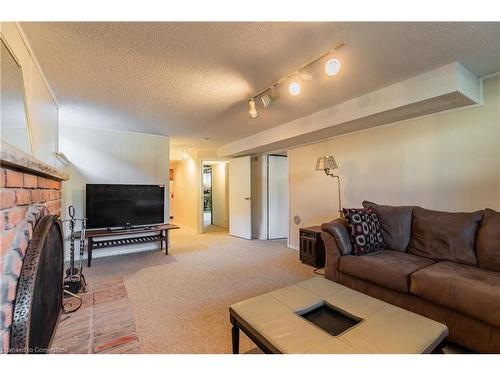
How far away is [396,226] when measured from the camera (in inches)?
98.1

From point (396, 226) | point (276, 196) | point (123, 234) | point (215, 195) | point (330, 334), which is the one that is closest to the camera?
point (330, 334)

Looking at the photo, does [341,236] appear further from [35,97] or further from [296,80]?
[35,97]

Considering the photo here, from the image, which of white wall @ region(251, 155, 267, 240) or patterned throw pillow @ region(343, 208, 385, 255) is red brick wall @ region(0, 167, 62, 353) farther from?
white wall @ region(251, 155, 267, 240)

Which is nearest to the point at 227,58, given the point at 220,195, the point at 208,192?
the point at 220,195

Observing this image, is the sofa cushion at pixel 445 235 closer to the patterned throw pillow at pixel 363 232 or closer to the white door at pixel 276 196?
the patterned throw pillow at pixel 363 232

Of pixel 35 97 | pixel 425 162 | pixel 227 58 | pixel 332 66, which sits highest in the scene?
pixel 227 58

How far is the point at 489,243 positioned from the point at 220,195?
20.0 feet

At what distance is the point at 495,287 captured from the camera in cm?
148

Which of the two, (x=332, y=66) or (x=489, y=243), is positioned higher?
(x=332, y=66)

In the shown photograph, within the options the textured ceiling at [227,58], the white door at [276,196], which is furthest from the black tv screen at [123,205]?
the white door at [276,196]

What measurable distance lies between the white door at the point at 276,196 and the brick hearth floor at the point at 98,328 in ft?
12.4


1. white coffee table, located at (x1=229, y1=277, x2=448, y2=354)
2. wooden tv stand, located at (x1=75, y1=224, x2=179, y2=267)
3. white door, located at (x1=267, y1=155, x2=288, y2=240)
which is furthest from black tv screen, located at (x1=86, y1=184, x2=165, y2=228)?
white coffee table, located at (x1=229, y1=277, x2=448, y2=354)

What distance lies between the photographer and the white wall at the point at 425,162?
2.25 metres
